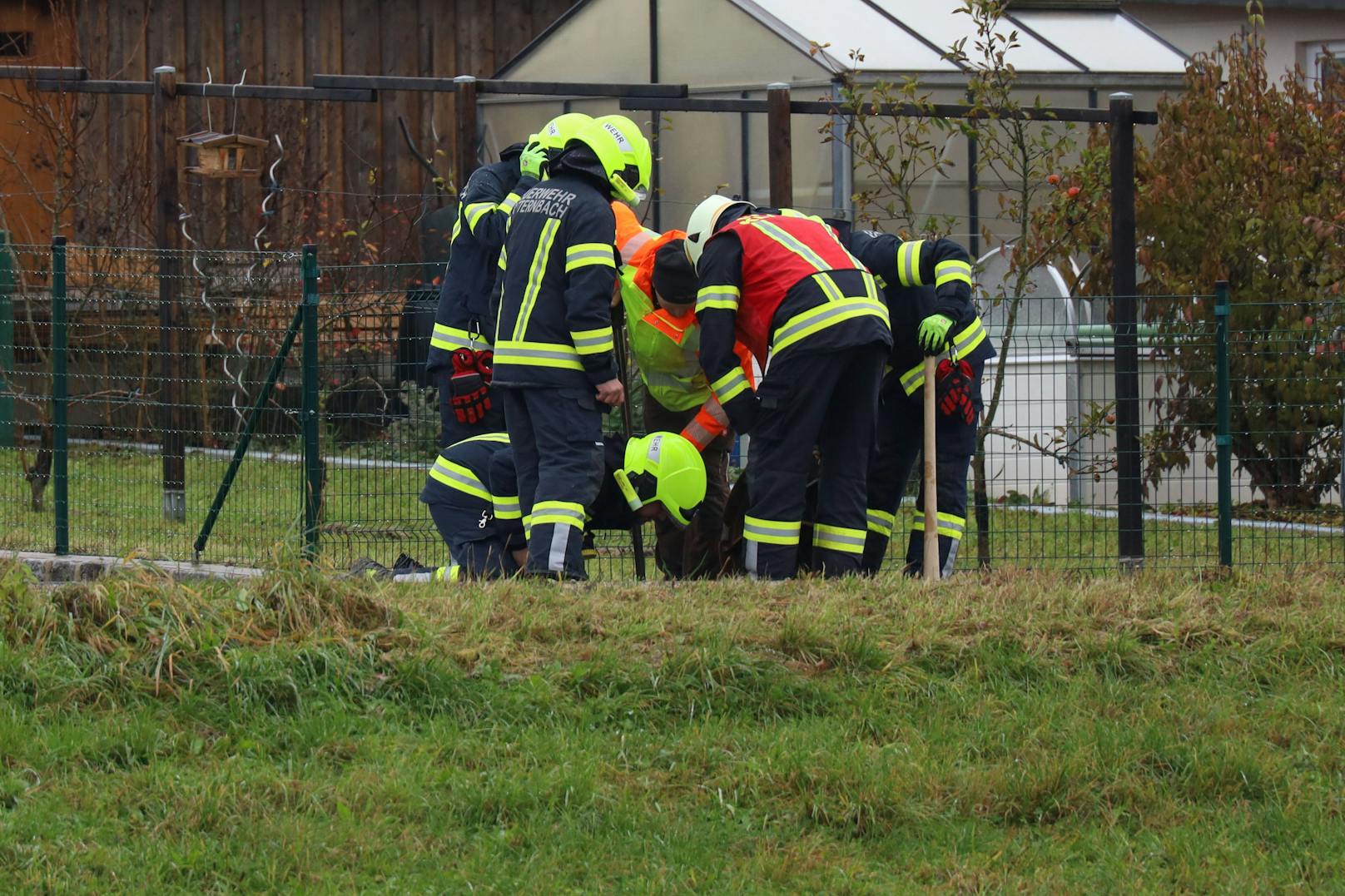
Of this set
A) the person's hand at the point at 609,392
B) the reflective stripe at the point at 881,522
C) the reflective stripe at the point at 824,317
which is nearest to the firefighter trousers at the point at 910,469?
the reflective stripe at the point at 881,522

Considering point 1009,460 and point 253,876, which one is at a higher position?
point 1009,460

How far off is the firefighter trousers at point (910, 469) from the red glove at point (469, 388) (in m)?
1.84

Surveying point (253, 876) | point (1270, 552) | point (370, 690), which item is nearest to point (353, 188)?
point (1270, 552)

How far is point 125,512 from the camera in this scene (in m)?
9.54

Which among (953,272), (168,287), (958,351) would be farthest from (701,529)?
(168,287)

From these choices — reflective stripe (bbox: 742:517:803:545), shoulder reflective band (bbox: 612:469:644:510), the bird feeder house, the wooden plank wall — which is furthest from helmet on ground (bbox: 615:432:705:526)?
the wooden plank wall

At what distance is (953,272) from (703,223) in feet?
3.54

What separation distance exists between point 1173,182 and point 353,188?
28.7 feet

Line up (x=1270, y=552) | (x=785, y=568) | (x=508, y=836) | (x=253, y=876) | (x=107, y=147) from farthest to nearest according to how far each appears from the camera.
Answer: (x=107, y=147) → (x=1270, y=552) → (x=785, y=568) → (x=508, y=836) → (x=253, y=876)

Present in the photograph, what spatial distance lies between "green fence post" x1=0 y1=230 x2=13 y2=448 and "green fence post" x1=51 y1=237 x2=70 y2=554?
6.00 feet

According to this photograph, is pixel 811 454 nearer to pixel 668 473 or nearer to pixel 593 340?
pixel 668 473

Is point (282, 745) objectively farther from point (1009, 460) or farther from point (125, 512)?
point (1009, 460)

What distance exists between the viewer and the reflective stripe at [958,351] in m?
7.57

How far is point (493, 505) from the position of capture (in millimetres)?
7738
